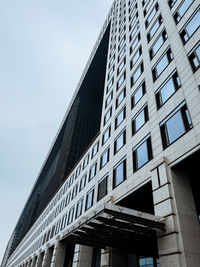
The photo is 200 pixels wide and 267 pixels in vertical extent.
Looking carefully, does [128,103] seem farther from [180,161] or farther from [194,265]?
[194,265]

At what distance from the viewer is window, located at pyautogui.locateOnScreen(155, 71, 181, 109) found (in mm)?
14605

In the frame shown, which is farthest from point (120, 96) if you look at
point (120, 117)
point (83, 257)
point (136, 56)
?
point (83, 257)

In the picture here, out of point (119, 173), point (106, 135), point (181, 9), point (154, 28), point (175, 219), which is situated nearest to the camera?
point (175, 219)

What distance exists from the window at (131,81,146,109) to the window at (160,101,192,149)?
5696mm

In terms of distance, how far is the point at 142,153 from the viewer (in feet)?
51.5

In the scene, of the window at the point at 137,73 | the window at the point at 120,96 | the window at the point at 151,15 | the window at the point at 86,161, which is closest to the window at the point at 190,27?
the window at the point at 137,73

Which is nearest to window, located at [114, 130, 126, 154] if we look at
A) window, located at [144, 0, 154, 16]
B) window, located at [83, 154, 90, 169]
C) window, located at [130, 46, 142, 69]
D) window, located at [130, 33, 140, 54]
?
window, located at [130, 46, 142, 69]

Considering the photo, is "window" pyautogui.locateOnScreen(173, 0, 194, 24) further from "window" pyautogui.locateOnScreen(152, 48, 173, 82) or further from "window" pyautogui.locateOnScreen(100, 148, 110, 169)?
"window" pyautogui.locateOnScreen(100, 148, 110, 169)

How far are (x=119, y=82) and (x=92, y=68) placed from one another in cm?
4458

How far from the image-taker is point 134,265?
622 inches

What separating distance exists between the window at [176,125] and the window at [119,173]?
523 centimetres

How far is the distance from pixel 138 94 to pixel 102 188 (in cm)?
999

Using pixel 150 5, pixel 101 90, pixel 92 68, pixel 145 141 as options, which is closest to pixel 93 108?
pixel 101 90

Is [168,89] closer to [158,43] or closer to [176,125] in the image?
[176,125]
